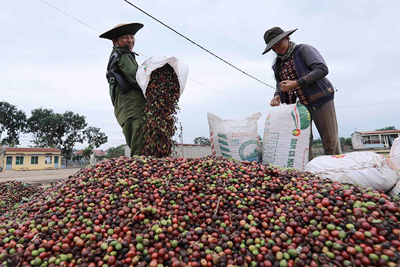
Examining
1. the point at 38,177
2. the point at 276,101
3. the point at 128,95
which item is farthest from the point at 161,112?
the point at 38,177

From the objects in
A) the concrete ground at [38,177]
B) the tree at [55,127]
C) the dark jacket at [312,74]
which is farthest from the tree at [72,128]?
the dark jacket at [312,74]

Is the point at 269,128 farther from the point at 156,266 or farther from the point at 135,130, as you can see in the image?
the point at 156,266

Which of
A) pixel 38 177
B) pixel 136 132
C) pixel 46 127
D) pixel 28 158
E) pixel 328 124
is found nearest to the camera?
pixel 328 124

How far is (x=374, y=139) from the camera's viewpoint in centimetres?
2623

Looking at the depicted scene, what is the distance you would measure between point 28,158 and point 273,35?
26.4 metres

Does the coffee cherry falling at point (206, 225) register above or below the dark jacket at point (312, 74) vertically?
below

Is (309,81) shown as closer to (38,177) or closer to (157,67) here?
(157,67)

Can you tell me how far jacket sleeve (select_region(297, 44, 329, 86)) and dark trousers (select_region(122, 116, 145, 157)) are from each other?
177 centimetres

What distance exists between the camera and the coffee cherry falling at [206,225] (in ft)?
3.16

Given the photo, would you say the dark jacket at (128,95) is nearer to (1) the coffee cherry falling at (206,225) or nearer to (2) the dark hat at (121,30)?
(2) the dark hat at (121,30)

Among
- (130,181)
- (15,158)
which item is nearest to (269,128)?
(130,181)

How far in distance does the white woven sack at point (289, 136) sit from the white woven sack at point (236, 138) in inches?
7.9

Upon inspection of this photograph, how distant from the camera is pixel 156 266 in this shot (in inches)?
37.9

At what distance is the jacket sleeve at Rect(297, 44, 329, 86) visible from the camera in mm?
2238
